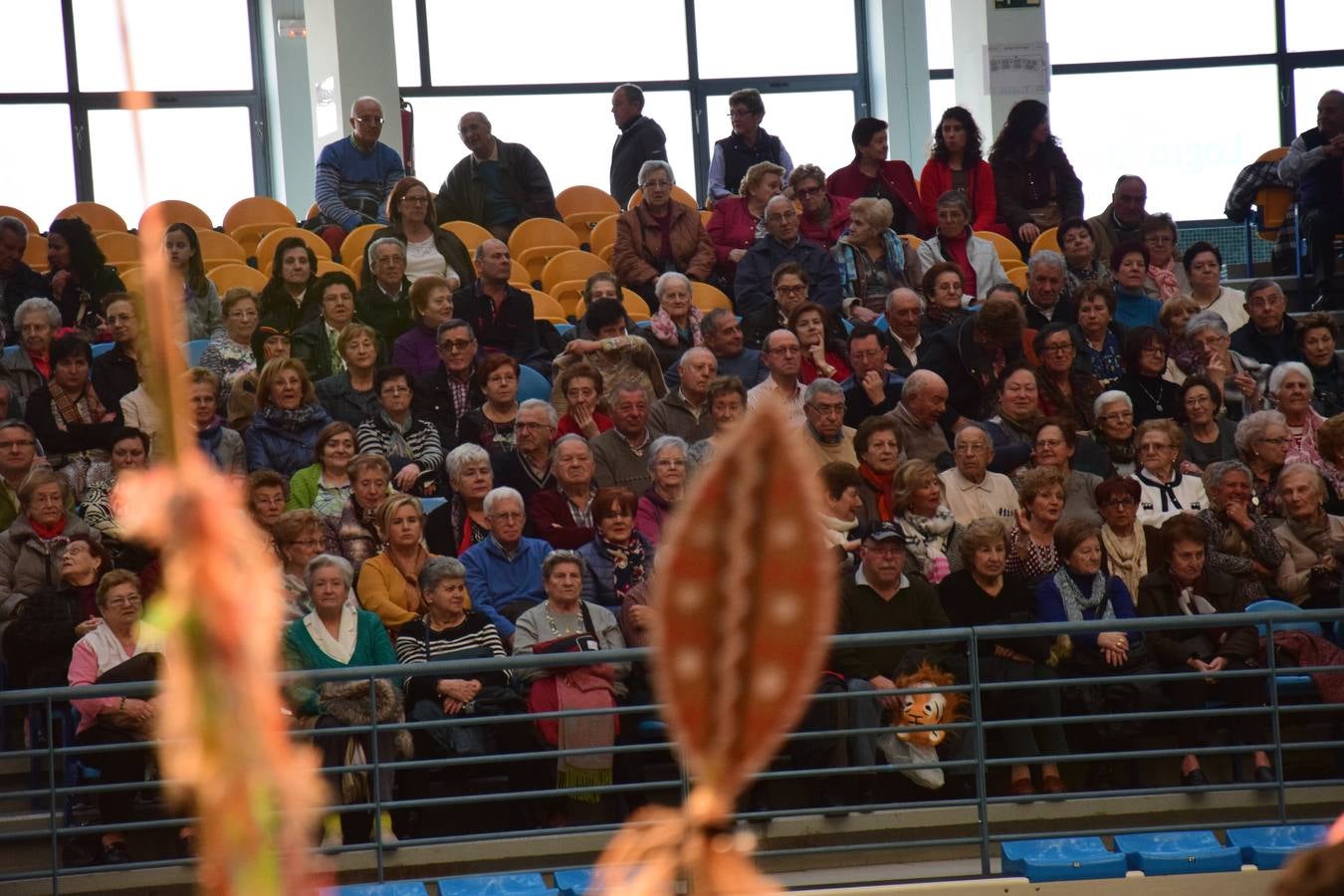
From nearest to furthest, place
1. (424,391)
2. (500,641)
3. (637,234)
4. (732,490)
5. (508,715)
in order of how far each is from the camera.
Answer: (732,490) < (508,715) < (500,641) < (424,391) < (637,234)

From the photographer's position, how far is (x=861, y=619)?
5.35 m

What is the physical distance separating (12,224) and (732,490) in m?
7.13

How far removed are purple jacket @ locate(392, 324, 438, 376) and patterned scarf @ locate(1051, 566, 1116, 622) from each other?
239cm

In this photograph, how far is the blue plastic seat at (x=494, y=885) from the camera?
4.62m

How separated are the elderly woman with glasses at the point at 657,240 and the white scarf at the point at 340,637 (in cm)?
292

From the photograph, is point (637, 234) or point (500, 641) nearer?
point (500, 641)

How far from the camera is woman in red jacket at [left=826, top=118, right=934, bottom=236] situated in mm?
8258

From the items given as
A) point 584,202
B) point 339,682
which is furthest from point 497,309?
point 584,202

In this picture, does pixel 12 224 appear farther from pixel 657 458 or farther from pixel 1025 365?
pixel 1025 365

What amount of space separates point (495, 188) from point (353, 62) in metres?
1.90

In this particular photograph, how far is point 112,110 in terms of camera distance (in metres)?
11.2

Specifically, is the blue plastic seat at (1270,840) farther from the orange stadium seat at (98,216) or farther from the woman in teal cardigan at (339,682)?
the orange stadium seat at (98,216)

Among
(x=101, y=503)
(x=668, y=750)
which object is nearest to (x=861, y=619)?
(x=668, y=750)

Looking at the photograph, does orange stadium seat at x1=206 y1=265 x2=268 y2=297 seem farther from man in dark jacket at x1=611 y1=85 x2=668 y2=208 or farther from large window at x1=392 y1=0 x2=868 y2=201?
large window at x1=392 y1=0 x2=868 y2=201
